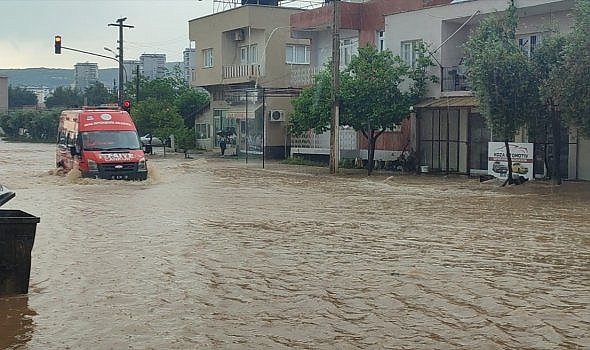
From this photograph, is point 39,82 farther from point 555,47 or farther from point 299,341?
point 299,341

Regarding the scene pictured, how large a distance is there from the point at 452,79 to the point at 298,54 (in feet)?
58.2

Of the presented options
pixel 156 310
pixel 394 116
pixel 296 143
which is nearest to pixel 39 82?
pixel 296 143

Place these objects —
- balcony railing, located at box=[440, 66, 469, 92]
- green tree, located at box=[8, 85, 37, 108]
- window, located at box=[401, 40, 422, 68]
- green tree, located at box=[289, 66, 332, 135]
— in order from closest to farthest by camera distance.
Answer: balcony railing, located at box=[440, 66, 469, 92] → green tree, located at box=[289, 66, 332, 135] → window, located at box=[401, 40, 422, 68] → green tree, located at box=[8, 85, 37, 108]

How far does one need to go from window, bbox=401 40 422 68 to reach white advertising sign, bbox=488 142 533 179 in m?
6.83

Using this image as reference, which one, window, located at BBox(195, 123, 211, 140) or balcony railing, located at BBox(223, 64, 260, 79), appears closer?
balcony railing, located at BBox(223, 64, 260, 79)

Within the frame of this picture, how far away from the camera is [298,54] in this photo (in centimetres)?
4819

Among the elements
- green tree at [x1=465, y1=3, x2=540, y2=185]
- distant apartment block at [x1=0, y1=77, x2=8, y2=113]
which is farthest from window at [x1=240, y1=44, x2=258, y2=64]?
distant apartment block at [x1=0, y1=77, x2=8, y2=113]

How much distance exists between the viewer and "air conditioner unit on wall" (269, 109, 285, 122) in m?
45.5

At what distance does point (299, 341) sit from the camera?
7848mm

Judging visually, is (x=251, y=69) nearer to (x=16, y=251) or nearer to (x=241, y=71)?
(x=241, y=71)

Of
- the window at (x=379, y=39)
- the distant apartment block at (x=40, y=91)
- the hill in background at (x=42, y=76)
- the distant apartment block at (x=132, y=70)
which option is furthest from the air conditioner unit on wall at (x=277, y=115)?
the hill in background at (x=42, y=76)

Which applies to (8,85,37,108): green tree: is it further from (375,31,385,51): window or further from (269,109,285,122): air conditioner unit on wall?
(375,31,385,51): window

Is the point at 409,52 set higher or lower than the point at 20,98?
lower

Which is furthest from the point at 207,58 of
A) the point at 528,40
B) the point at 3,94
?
the point at 3,94
